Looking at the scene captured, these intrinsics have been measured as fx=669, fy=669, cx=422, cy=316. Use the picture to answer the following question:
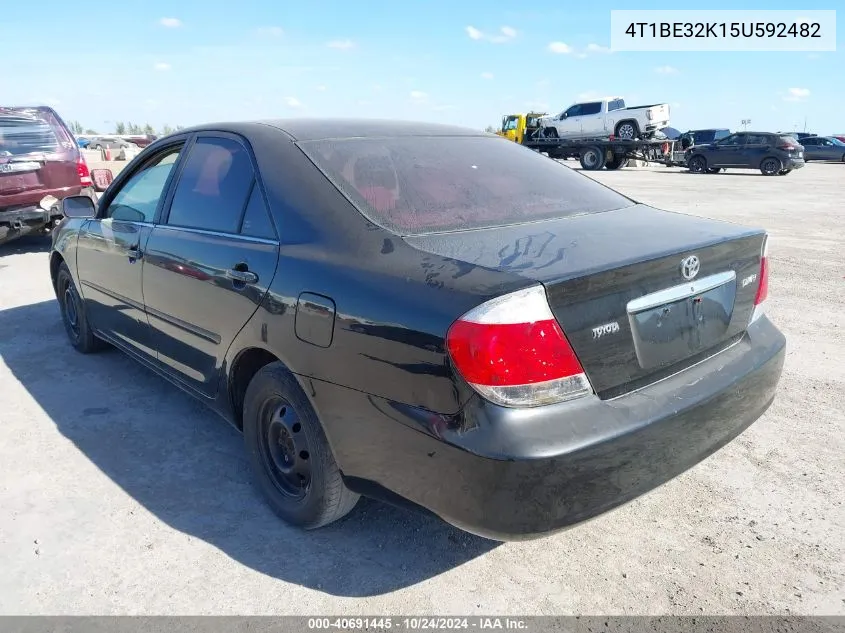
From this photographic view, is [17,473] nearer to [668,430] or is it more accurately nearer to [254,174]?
[254,174]

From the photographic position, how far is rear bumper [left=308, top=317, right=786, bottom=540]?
1.92 m

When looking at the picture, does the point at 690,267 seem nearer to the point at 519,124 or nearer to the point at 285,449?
the point at 285,449

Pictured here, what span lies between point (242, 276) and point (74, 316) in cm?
288

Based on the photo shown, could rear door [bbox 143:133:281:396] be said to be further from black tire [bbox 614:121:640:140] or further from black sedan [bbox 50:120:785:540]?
black tire [bbox 614:121:640:140]

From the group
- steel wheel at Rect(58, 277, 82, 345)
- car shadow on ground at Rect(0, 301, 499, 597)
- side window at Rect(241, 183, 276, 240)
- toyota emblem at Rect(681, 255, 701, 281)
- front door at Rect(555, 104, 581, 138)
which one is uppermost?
front door at Rect(555, 104, 581, 138)

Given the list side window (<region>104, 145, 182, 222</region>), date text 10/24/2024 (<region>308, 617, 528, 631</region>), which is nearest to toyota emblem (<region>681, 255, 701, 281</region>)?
date text 10/24/2024 (<region>308, 617, 528, 631</region>)

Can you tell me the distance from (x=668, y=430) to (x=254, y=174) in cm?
194

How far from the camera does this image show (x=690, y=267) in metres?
2.29

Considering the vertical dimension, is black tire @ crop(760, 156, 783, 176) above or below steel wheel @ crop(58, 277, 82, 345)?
above

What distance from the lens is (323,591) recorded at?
2.39 m

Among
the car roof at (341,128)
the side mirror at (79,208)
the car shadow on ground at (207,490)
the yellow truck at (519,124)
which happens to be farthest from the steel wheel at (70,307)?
the yellow truck at (519,124)

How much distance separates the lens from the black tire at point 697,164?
88.4 ft

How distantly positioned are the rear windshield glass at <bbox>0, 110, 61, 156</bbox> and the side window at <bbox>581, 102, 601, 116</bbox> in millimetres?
24169

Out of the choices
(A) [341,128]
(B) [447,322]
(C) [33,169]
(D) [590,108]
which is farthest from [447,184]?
(D) [590,108]
